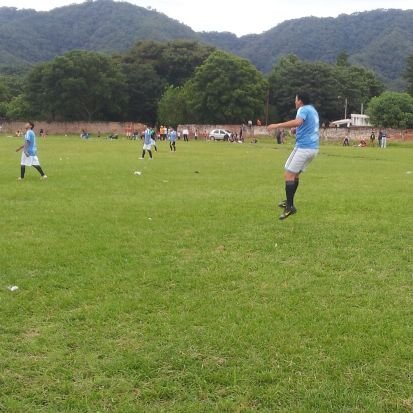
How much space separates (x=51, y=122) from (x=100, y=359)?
81.9 meters

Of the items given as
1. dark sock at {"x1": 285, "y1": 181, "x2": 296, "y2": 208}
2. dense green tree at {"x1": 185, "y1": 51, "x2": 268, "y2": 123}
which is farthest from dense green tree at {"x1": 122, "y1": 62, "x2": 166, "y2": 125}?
dark sock at {"x1": 285, "y1": 181, "x2": 296, "y2": 208}

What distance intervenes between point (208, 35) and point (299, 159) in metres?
153

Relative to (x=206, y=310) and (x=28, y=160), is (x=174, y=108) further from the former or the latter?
(x=206, y=310)

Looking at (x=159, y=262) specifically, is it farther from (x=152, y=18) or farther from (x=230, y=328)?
(x=152, y=18)

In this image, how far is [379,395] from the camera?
369 centimetres

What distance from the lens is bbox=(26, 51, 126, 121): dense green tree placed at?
3142 inches

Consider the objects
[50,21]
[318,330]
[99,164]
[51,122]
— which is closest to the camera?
[318,330]

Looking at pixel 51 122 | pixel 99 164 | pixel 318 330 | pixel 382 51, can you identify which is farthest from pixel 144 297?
pixel 382 51

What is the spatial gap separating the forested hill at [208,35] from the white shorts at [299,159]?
12179 centimetres

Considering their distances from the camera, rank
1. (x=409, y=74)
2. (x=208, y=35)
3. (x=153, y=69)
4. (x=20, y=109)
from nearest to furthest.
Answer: (x=20, y=109)
(x=153, y=69)
(x=409, y=74)
(x=208, y=35)

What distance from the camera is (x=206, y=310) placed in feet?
16.9

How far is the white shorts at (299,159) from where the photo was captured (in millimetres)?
9047

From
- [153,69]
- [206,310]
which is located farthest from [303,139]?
[153,69]

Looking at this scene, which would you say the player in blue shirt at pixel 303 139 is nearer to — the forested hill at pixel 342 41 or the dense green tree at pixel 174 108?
the dense green tree at pixel 174 108
